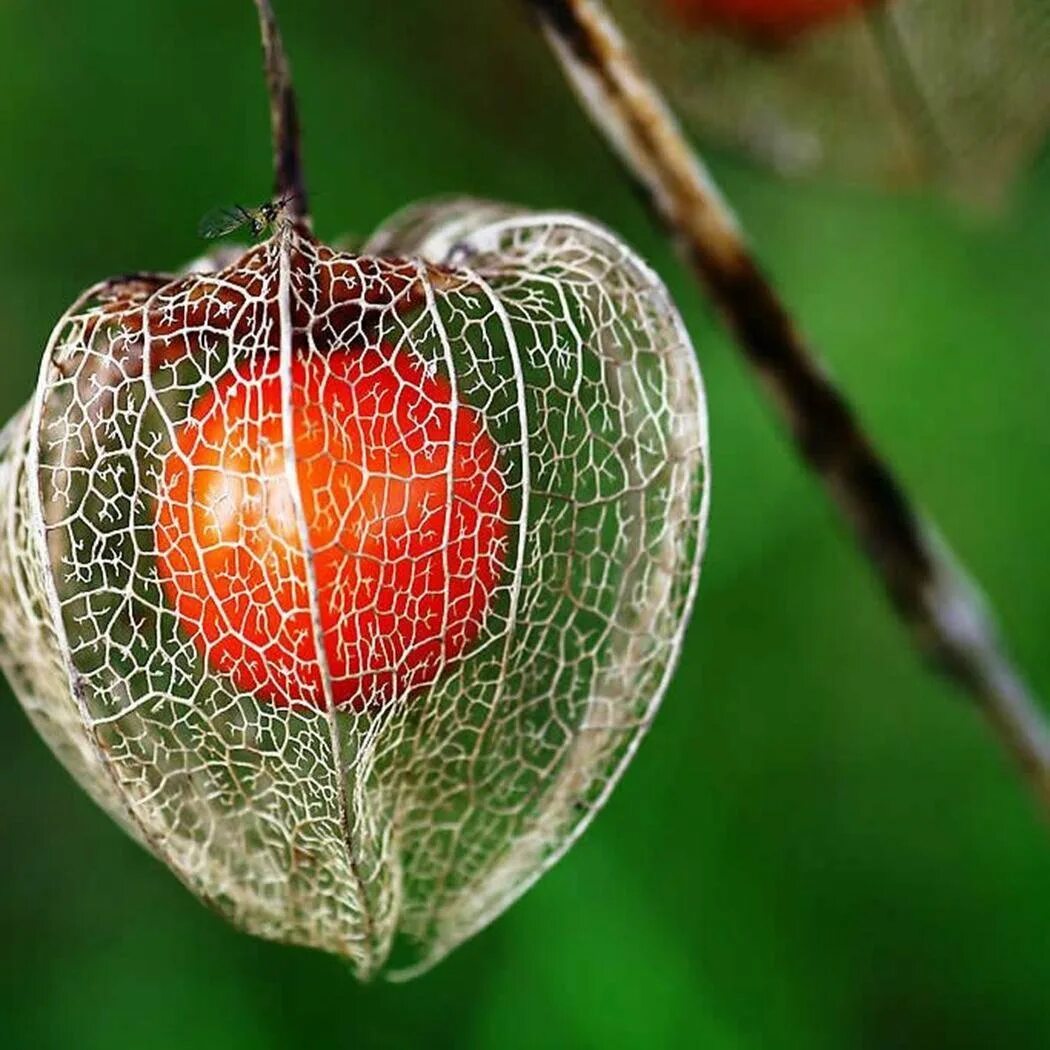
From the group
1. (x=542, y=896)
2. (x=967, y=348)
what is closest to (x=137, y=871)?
(x=542, y=896)

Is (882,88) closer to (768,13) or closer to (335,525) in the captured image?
(768,13)

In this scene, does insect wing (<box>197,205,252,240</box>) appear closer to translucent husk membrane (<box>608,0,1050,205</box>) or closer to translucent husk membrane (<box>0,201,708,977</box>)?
translucent husk membrane (<box>0,201,708,977</box>)

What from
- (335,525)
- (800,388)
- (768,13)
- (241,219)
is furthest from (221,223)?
(768,13)

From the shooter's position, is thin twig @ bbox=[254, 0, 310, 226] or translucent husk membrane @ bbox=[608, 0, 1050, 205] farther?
translucent husk membrane @ bbox=[608, 0, 1050, 205]

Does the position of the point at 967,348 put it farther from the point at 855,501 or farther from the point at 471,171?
the point at 855,501

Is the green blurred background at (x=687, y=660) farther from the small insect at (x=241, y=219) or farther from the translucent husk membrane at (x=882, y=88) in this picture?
the small insect at (x=241, y=219)

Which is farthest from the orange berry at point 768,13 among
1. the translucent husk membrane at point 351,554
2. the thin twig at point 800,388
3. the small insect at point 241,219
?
the small insect at point 241,219

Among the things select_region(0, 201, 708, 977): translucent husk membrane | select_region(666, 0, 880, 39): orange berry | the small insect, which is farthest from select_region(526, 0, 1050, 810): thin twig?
select_region(666, 0, 880, 39): orange berry

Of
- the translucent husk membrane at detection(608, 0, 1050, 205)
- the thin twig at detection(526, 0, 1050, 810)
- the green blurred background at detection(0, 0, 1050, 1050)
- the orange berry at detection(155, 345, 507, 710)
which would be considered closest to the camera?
the orange berry at detection(155, 345, 507, 710)
